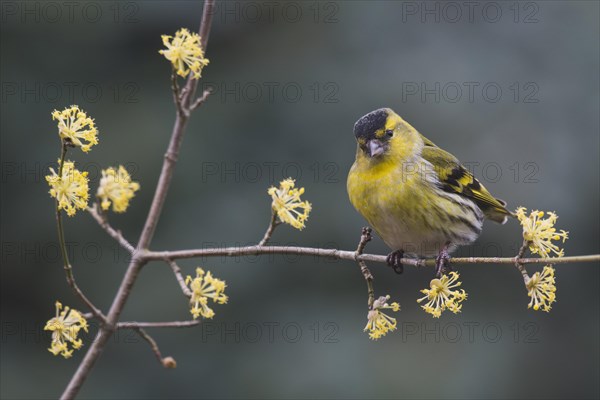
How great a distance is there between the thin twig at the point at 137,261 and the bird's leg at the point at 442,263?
1.06 m

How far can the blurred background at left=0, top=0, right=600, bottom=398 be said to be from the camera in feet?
17.4

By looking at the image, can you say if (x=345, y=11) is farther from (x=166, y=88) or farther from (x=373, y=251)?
(x=373, y=251)

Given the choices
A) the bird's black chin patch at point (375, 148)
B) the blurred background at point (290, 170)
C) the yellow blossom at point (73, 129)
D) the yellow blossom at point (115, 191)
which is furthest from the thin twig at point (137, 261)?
the blurred background at point (290, 170)

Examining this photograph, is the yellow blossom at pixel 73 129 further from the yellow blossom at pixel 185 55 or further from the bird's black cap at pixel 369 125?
the bird's black cap at pixel 369 125

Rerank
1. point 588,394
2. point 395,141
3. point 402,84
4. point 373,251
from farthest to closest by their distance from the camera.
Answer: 1. point 588,394
2. point 402,84
3. point 373,251
4. point 395,141

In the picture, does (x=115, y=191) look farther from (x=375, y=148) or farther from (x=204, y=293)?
(x=375, y=148)

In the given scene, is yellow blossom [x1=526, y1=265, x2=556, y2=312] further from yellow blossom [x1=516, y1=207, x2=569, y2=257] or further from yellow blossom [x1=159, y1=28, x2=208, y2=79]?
yellow blossom [x1=159, y1=28, x2=208, y2=79]

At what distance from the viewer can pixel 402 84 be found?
5574mm

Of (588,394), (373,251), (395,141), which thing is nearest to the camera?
(395,141)

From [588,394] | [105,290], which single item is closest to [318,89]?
[105,290]

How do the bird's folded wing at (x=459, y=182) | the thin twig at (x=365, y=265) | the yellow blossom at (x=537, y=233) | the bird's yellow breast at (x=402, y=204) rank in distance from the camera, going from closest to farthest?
the thin twig at (x=365, y=265), the yellow blossom at (x=537, y=233), the bird's yellow breast at (x=402, y=204), the bird's folded wing at (x=459, y=182)

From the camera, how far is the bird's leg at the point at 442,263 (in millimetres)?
2762

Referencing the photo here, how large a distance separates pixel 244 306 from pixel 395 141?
2.03 m

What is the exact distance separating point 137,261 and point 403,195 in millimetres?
1986
